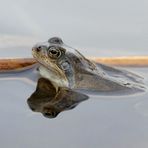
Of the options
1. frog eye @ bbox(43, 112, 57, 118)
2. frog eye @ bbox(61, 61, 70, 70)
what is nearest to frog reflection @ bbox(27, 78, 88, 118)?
frog eye @ bbox(43, 112, 57, 118)

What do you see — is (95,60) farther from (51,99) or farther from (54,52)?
(51,99)

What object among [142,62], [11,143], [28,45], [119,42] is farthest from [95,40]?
[11,143]

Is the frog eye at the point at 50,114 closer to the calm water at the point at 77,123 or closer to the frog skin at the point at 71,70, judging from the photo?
the calm water at the point at 77,123

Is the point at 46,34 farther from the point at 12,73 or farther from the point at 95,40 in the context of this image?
the point at 12,73

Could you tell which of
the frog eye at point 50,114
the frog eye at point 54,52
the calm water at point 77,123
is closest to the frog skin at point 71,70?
the frog eye at point 54,52

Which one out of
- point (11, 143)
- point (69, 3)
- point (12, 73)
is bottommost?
point (11, 143)

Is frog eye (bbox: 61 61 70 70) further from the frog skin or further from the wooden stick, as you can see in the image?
the wooden stick

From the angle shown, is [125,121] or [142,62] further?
[142,62]
